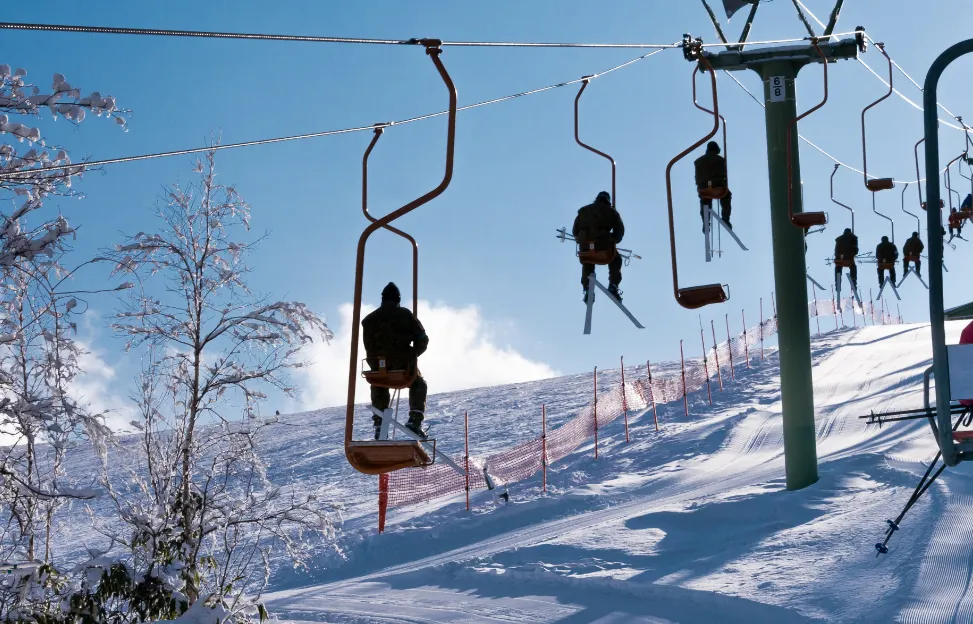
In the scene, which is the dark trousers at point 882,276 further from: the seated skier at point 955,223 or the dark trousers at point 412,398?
the dark trousers at point 412,398

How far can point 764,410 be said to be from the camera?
25.1 meters

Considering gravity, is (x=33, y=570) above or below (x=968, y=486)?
above

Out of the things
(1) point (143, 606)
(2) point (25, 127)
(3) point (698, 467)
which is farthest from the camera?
(3) point (698, 467)

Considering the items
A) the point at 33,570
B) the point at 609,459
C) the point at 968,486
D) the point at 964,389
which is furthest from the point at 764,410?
the point at 964,389

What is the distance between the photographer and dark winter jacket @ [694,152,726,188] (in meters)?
11.6

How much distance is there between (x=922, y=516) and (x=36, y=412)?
10.7 m

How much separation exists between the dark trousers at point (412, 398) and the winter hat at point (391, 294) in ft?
2.10

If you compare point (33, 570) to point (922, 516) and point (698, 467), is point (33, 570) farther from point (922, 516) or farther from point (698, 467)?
point (698, 467)

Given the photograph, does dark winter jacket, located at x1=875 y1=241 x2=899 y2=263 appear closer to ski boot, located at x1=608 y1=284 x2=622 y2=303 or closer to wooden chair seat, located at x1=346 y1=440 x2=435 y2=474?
ski boot, located at x1=608 y1=284 x2=622 y2=303

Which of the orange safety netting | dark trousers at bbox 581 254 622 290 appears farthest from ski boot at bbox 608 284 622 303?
the orange safety netting

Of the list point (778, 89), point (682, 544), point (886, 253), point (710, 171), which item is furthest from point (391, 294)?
point (886, 253)

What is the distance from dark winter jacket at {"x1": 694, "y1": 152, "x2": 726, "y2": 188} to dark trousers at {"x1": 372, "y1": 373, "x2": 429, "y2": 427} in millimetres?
5311

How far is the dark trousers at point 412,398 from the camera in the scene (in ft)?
25.0

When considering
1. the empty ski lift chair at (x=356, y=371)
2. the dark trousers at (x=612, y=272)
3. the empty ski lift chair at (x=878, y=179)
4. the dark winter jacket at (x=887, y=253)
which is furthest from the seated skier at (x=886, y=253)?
the empty ski lift chair at (x=356, y=371)
